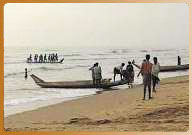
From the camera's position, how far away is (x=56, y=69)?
4.39 m

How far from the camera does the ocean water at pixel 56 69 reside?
433 cm

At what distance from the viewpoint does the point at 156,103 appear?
4328 mm

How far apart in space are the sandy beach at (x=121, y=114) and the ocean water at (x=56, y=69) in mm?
93

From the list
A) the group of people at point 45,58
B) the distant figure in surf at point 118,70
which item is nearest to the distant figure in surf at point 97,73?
the distant figure in surf at point 118,70

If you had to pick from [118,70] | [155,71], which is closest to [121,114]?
[118,70]

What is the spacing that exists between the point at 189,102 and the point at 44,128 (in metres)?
1.40

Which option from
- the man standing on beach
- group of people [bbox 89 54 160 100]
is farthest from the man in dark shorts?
the man standing on beach

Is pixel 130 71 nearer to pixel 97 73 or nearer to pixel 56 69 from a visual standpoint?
pixel 97 73

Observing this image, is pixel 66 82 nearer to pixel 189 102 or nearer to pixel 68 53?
pixel 68 53

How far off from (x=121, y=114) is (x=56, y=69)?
762 mm

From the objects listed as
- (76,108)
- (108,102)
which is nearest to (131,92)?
(108,102)

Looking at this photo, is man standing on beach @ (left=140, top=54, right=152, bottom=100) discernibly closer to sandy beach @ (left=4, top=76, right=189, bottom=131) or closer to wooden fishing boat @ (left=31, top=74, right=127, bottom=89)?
sandy beach @ (left=4, top=76, right=189, bottom=131)

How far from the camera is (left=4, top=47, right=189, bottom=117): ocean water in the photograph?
433 centimetres

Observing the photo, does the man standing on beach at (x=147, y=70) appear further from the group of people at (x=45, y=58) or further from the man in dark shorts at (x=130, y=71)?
the group of people at (x=45, y=58)
